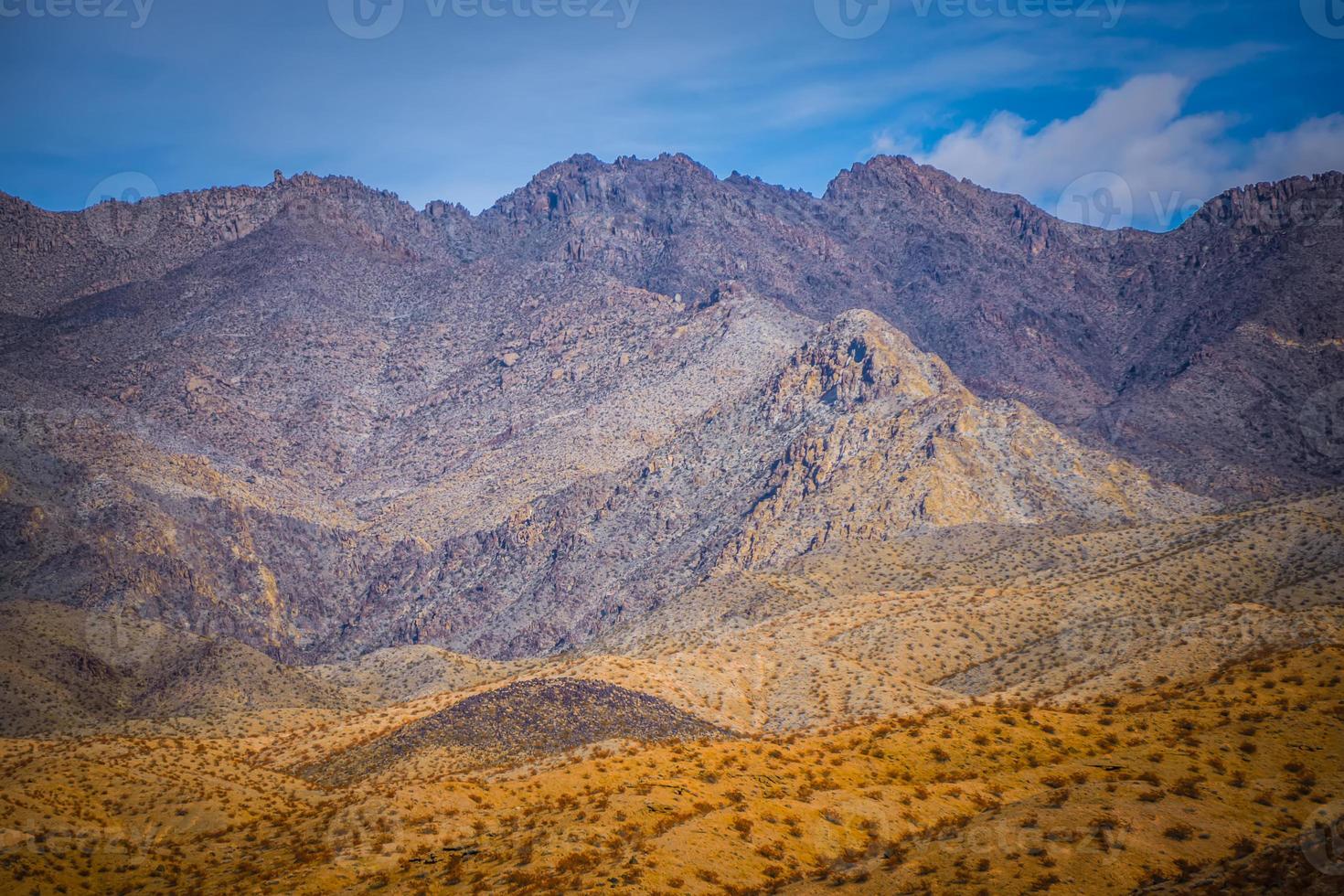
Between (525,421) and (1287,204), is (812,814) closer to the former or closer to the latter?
(525,421)

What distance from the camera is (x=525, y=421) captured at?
149m

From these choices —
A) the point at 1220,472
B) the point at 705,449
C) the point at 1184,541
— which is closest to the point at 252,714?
the point at 1184,541

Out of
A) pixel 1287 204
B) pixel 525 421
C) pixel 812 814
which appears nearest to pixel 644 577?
pixel 525 421

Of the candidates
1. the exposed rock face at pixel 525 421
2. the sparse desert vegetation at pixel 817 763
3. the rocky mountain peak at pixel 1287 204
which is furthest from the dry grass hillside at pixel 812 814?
the rocky mountain peak at pixel 1287 204

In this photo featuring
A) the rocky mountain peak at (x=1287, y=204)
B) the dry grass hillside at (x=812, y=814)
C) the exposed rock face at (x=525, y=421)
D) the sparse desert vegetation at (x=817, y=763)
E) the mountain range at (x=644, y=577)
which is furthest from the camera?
the rocky mountain peak at (x=1287, y=204)

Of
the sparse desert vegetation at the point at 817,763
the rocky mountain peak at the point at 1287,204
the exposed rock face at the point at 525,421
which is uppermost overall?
the rocky mountain peak at the point at 1287,204

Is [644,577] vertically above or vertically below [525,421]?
below

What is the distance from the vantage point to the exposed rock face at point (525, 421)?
104938mm

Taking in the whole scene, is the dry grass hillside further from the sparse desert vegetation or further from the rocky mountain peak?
the rocky mountain peak

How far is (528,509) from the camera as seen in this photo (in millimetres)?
126125

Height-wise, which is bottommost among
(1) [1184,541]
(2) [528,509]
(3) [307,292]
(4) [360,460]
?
(1) [1184,541]

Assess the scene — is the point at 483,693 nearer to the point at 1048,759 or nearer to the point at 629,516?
the point at 1048,759

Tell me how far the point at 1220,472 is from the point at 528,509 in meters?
88.2

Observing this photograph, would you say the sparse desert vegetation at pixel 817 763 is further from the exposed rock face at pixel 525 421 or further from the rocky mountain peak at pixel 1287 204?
the rocky mountain peak at pixel 1287 204
